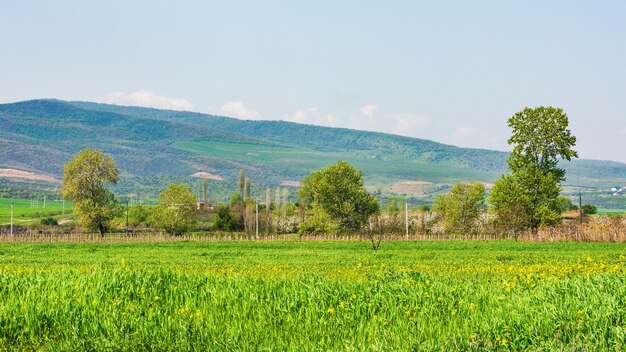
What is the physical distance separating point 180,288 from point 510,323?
7.26 m

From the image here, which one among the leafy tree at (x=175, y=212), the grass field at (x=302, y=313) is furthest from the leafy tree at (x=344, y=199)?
the grass field at (x=302, y=313)

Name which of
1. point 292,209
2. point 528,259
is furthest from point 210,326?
point 292,209

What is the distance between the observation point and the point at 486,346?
12.4 meters

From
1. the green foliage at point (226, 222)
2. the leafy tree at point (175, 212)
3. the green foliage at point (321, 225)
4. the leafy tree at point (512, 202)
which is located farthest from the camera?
the green foliage at point (226, 222)

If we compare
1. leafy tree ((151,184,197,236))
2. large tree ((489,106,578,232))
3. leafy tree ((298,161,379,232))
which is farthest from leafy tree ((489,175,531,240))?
leafy tree ((151,184,197,236))

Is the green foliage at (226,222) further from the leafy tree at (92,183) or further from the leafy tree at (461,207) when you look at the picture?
the leafy tree at (461,207)

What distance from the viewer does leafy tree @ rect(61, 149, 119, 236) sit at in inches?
4018

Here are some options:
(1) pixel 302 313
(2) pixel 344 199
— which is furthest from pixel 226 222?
(1) pixel 302 313

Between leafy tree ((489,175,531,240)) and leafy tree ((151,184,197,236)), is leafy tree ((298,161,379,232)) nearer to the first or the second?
leafy tree ((151,184,197,236))

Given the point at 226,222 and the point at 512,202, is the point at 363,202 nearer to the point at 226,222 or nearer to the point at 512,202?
the point at 226,222

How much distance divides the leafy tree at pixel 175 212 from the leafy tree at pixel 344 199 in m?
17.7

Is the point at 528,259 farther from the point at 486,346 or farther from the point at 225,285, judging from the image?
the point at 486,346

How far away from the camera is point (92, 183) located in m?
105

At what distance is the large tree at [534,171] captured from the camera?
3177 inches
